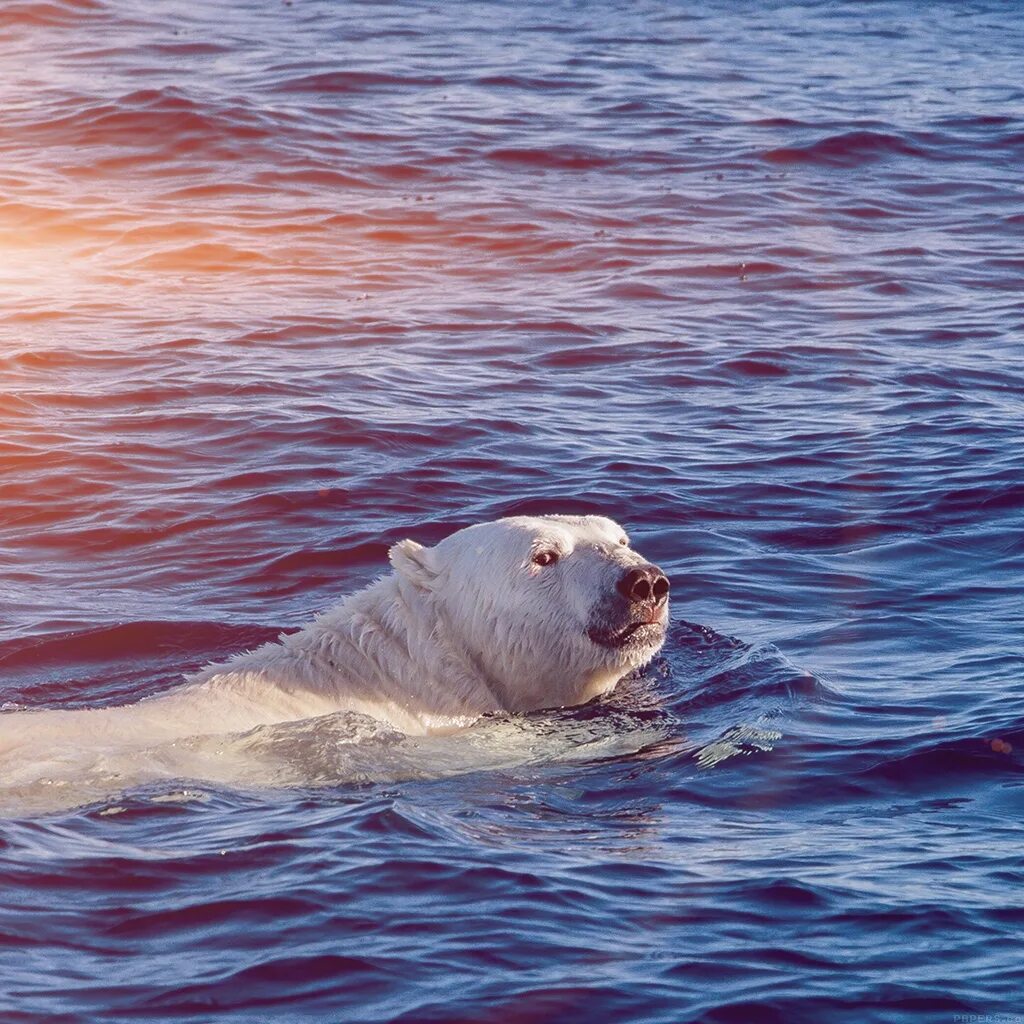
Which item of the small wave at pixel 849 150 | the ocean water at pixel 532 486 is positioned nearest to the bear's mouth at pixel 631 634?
the ocean water at pixel 532 486

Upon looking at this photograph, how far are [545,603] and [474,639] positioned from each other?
45 centimetres

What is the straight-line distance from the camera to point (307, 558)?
38.2 ft

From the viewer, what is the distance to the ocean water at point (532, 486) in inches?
244

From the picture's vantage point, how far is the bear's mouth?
852cm

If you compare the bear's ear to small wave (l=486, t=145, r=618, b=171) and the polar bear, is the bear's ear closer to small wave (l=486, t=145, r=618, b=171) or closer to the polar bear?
the polar bear

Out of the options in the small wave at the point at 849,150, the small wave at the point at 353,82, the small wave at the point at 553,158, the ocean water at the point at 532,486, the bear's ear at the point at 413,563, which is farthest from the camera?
the small wave at the point at 353,82

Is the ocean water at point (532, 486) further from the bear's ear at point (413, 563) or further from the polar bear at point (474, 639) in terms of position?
the bear's ear at point (413, 563)

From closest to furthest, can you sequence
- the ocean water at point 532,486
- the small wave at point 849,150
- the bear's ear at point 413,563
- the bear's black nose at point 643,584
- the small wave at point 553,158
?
the ocean water at point 532,486 → the bear's black nose at point 643,584 → the bear's ear at point 413,563 → the small wave at point 553,158 → the small wave at point 849,150

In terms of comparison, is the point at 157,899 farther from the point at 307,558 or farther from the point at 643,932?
the point at 307,558

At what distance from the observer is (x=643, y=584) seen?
8.40 m

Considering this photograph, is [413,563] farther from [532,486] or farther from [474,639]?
[532,486]

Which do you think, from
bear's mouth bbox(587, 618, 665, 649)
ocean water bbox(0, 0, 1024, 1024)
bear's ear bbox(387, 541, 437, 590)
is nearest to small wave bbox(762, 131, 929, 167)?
ocean water bbox(0, 0, 1024, 1024)

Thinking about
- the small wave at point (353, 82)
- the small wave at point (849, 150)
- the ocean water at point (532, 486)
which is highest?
the small wave at point (353, 82)

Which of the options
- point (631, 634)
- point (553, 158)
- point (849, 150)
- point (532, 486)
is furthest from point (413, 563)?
point (849, 150)
